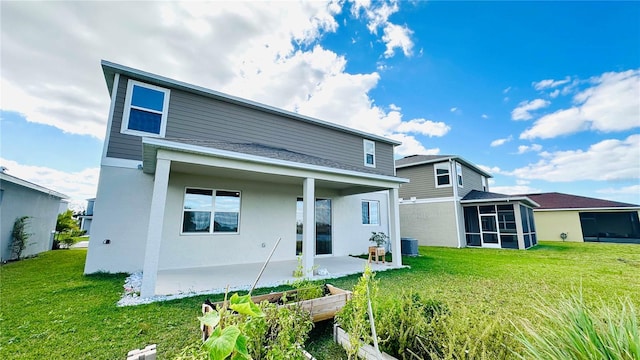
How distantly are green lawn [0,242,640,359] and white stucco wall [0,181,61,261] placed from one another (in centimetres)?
163

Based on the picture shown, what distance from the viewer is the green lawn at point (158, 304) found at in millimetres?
2754

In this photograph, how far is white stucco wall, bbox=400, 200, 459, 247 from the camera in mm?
14105

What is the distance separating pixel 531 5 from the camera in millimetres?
8312

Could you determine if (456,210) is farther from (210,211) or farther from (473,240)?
(210,211)

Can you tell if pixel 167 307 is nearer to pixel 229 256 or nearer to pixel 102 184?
pixel 229 256

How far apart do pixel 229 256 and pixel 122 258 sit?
8.86ft

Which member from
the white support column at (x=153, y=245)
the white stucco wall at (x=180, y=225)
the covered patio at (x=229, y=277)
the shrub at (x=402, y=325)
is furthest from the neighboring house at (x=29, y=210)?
the shrub at (x=402, y=325)

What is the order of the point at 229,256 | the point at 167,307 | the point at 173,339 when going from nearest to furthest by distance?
the point at 173,339 → the point at 167,307 → the point at 229,256

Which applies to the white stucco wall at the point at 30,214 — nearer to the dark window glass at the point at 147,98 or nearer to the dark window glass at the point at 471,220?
the dark window glass at the point at 147,98

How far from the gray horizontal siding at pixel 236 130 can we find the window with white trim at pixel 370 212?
6.32ft

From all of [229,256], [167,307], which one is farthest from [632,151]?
[167,307]

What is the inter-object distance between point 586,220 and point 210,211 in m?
28.0

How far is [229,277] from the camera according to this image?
5.83 m

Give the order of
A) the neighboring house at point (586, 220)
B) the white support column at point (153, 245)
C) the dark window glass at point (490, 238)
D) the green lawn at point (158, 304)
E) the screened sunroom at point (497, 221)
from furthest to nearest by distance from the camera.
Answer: the neighboring house at point (586, 220) → the dark window glass at point (490, 238) → the screened sunroom at point (497, 221) → the white support column at point (153, 245) → the green lawn at point (158, 304)
